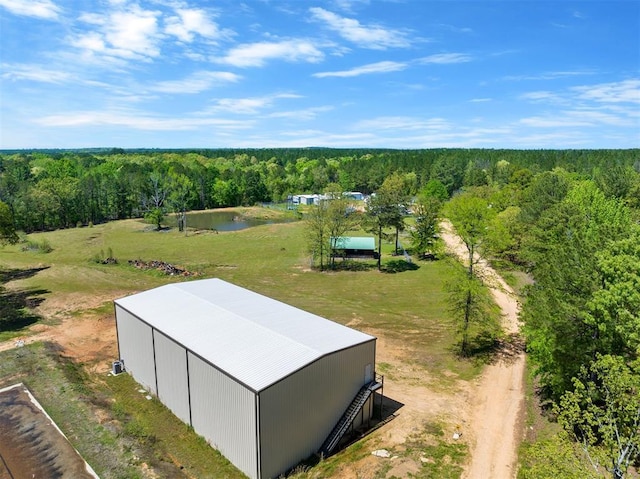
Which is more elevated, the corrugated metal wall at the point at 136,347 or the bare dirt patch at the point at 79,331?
the corrugated metal wall at the point at 136,347

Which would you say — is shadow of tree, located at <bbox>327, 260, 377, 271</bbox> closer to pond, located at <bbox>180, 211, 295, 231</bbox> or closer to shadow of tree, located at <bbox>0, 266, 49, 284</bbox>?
shadow of tree, located at <bbox>0, 266, 49, 284</bbox>

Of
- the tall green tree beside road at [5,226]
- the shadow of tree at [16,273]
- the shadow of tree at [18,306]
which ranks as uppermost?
the tall green tree beside road at [5,226]

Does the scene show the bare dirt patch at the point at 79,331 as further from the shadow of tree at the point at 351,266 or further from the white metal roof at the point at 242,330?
the shadow of tree at the point at 351,266

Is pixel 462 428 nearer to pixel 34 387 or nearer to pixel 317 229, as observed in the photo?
pixel 34 387

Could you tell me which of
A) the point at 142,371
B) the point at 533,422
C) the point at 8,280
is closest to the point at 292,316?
the point at 142,371

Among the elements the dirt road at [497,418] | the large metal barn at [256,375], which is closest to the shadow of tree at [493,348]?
the dirt road at [497,418]

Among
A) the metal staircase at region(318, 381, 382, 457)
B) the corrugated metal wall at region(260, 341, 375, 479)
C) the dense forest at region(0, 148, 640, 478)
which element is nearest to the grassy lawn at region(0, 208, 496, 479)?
the metal staircase at region(318, 381, 382, 457)
